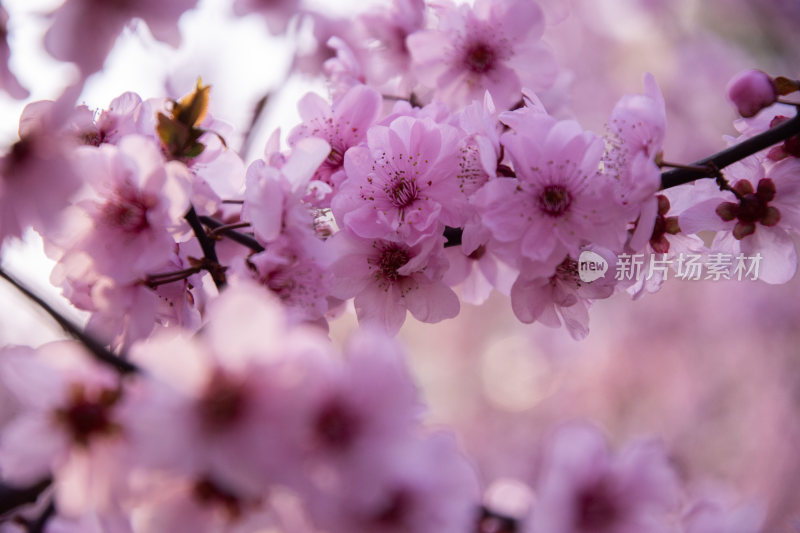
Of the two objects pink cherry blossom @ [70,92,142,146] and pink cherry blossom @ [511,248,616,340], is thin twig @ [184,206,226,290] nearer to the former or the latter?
pink cherry blossom @ [70,92,142,146]

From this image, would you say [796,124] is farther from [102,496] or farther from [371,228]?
[102,496]

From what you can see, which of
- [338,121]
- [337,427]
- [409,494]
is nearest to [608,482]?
[409,494]

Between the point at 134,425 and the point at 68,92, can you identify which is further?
the point at 68,92

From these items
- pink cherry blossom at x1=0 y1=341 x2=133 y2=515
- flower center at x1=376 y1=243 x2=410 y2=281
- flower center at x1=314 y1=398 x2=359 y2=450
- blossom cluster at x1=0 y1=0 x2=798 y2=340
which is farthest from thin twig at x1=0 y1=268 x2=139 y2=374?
flower center at x1=376 y1=243 x2=410 y2=281

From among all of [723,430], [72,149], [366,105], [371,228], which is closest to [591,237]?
[371,228]

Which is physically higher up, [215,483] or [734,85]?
[734,85]

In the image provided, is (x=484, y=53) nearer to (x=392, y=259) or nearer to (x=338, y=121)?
(x=338, y=121)
